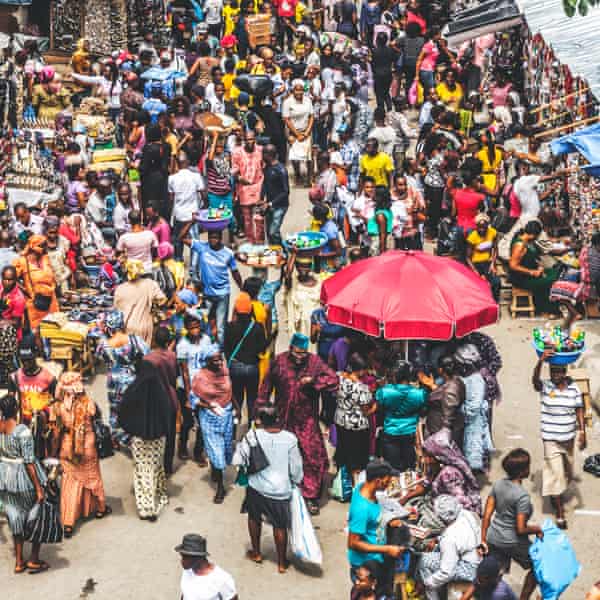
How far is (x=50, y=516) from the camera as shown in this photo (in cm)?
1041

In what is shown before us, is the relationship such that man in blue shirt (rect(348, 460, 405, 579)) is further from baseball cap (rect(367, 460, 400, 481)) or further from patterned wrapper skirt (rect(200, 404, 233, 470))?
patterned wrapper skirt (rect(200, 404, 233, 470))

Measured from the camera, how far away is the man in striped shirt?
35.5 ft

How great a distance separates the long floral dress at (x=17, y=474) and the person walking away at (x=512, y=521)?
3.55m

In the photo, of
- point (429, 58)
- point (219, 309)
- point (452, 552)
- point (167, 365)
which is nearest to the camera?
point (452, 552)

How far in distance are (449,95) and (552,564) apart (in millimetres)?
11275

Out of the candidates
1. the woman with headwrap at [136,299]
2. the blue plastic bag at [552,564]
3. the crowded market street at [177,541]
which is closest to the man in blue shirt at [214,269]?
the woman with headwrap at [136,299]

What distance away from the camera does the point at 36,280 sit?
1389 centimetres

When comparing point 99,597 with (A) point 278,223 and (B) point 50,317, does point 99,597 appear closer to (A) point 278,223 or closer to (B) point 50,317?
(B) point 50,317

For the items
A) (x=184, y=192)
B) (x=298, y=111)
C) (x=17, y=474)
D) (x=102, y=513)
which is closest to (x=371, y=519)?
(x=17, y=474)

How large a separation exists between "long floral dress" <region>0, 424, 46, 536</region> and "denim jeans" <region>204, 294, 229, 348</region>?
3.65 metres

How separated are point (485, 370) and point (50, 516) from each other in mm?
3976

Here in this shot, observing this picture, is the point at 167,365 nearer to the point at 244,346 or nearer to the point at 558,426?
the point at 244,346

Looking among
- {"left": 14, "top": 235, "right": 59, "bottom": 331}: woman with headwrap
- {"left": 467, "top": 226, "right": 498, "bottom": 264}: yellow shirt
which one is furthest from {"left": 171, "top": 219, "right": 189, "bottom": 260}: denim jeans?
{"left": 467, "top": 226, "right": 498, "bottom": 264}: yellow shirt

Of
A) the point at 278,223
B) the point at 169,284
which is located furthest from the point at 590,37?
the point at 169,284
